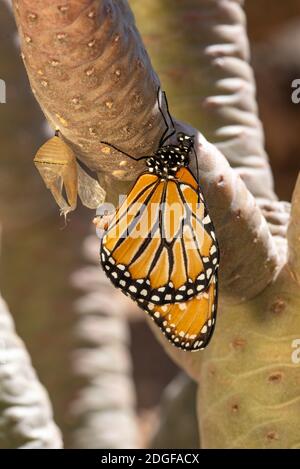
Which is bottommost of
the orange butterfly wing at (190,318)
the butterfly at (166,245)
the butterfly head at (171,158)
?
the orange butterfly wing at (190,318)

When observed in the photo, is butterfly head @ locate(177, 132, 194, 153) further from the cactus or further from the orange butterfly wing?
Answer: the orange butterfly wing

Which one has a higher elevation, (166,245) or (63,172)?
(63,172)

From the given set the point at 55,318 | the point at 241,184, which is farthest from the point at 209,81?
the point at 55,318

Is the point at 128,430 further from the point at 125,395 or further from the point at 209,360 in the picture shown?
the point at 209,360

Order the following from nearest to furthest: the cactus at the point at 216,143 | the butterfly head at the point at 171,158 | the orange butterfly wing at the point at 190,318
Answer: the cactus at the point at 216,143 < the butterfly head at the point at 171,158 < the orange butterfly wing at the point at 190,318

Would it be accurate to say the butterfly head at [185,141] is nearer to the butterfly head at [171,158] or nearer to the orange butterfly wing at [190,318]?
the butterfly head at [171,158]

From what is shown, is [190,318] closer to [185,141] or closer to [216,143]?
[185,141]

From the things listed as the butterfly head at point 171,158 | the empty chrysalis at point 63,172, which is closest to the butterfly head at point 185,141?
the butterfly head at point 171,158

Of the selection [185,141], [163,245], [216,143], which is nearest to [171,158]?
[185,141]
